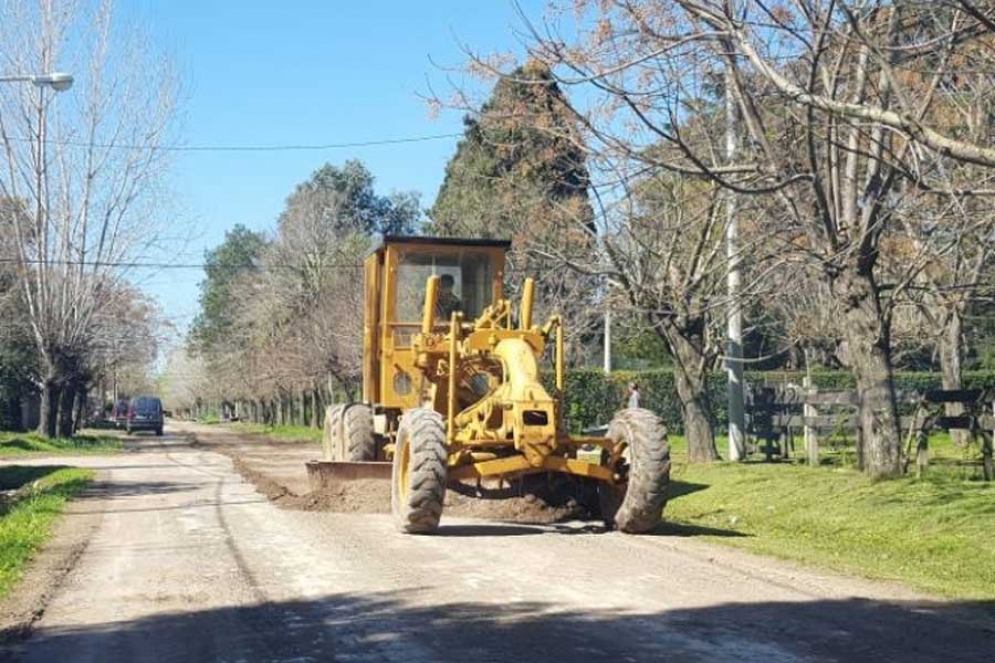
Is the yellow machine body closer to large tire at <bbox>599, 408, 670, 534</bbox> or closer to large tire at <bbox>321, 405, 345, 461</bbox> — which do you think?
large tire at <bbox>599, 408, 670, 534</bbox>

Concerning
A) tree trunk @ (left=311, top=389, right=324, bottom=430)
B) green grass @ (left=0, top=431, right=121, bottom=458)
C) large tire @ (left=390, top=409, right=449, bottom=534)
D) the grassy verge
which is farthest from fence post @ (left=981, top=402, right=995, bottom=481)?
tree trunk @ (left=311, top=389, right=324, bottom=430)

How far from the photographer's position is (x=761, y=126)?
16.1 metres

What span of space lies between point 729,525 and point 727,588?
6296 mm

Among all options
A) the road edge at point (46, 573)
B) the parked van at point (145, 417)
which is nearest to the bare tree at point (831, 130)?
the road edge at point (46, 573)

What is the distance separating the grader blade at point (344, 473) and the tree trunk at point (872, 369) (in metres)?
6.75

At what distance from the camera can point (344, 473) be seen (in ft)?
58.8

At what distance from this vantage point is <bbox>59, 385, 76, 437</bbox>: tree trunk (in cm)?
5247

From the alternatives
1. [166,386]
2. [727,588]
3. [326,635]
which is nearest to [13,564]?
[326,635]

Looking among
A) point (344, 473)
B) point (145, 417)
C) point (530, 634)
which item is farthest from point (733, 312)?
point (145, 417)

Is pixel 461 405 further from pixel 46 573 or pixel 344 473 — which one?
pixel 46 573

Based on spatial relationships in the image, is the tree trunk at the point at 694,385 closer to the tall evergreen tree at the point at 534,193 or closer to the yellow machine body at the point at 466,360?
the tall evergreen tree at the point at 534,193

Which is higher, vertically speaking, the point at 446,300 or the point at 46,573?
the point at 446,300

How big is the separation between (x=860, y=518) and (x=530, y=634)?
8.02m

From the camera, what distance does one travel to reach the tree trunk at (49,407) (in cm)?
4521
